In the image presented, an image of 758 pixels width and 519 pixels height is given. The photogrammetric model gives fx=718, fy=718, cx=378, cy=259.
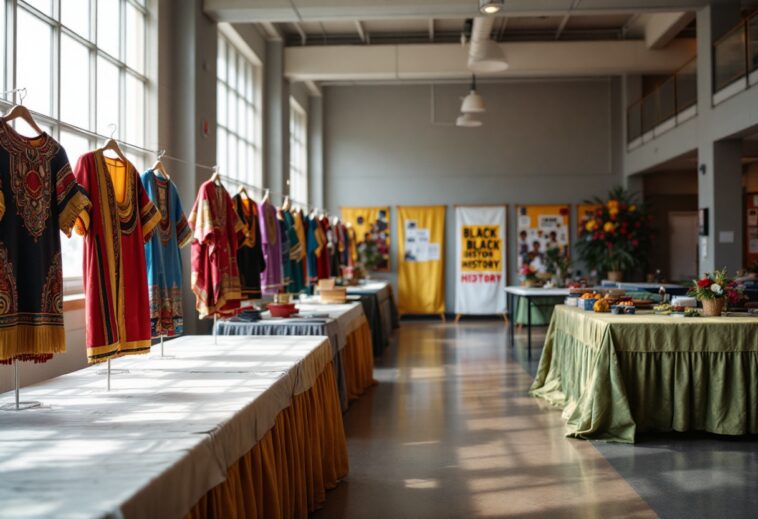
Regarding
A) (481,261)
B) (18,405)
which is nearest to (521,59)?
(481,261)

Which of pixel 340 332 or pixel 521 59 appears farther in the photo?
pixel 521 59

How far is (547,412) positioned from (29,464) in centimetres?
458

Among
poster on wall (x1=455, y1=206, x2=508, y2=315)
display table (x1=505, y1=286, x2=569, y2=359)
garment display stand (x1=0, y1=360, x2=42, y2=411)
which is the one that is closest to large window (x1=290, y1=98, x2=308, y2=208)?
poster on wall (x1=455, y1=206, x2=508, y2=315)

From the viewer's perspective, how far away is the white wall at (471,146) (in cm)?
1399

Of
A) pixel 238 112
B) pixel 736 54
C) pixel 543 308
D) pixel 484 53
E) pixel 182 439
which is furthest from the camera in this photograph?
pixel 543 308

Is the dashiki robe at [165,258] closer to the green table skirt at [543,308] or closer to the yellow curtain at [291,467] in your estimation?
the yellow curtain at [291,467]

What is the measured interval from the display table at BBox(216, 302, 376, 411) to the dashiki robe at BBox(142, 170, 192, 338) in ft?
4.04

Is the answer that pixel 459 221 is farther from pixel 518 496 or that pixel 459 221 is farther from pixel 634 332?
pixel 518 496

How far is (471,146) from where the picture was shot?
46.6 ft

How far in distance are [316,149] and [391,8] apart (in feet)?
21.7

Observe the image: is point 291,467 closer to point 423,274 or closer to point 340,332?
point 340,332

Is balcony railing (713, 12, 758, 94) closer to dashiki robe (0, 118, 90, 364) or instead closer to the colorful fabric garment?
the colorful fabric garment

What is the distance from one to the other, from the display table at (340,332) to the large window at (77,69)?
1.30 meters

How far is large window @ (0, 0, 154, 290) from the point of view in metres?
4.42
